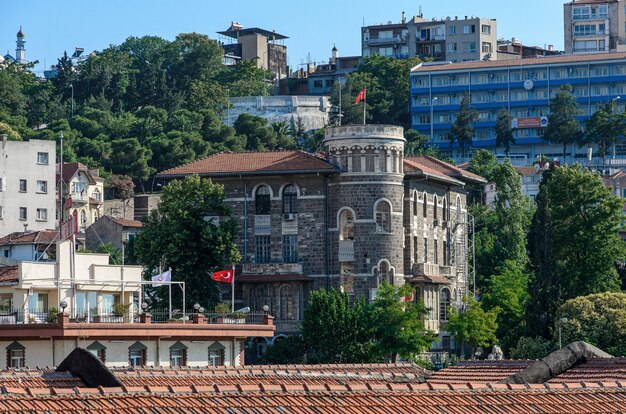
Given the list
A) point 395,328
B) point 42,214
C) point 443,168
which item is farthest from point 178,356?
point 42,214

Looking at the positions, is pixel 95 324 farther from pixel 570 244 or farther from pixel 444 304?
pixel 444 304

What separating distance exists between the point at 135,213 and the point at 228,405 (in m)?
134

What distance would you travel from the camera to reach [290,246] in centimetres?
11288

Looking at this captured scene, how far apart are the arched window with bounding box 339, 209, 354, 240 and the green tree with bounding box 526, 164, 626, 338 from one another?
1092cm

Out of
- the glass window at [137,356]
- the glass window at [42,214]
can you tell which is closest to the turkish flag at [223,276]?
the glass window at [137,356]

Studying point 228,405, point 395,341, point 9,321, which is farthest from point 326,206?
point 228,405

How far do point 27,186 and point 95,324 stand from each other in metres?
68.4

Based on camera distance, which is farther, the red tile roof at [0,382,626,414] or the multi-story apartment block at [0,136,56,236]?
the multi-story apartment block at [0,136,56,236]

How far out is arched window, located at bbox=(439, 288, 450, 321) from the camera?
4670 inches

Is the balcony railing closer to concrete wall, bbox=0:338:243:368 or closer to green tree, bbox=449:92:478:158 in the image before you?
concrete wall, bbox=0:338:243:368

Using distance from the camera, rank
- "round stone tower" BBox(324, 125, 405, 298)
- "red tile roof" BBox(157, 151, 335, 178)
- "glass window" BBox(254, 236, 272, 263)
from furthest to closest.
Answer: "glass window" BBox(254, 236, 272, 263) → "red tile roof" BBox(157, 151, 335, 178) → "round stone tower" BBox(324, 125, 405, 298)

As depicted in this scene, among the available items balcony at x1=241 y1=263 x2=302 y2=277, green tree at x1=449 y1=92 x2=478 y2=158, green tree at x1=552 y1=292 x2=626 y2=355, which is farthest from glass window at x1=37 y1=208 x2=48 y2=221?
green tree at x1=449 y1=92 x2=478 y2=158

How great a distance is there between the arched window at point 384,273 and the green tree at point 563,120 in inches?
3150

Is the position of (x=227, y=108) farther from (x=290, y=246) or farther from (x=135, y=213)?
(x=290, y=246)
